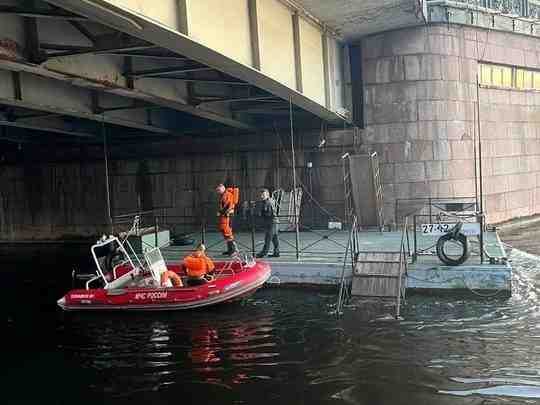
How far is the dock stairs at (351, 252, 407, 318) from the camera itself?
12173 millimetres

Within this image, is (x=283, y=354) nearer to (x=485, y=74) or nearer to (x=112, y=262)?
(x=112, y=262)

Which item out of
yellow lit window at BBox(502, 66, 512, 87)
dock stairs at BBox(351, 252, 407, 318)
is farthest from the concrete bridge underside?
yellow lit window at BBox(502, 66, 512, 87)

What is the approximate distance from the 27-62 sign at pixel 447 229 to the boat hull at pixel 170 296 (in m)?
3.96

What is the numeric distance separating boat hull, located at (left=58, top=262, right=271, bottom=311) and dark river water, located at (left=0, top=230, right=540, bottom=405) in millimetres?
245

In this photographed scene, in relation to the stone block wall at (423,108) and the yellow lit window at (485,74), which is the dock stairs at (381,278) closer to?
the stone block wall at (423,108)

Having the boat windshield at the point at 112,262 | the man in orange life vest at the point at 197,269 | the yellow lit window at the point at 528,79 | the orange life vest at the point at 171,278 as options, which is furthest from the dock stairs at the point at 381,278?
the yellow lit window at the point at 528,79

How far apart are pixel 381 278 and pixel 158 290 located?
194 inches

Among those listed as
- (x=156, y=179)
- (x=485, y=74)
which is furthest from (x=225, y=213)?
(x=485, y=74)

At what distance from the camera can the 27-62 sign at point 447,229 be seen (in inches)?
487

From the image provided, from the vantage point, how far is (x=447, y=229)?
12.7 metres

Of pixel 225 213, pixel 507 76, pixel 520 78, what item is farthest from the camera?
pixel 520 78

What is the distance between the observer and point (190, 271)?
41.0 ft

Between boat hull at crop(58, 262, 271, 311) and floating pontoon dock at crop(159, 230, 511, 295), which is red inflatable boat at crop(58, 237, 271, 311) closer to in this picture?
boat hull at crop(58, 262, 271, 311)

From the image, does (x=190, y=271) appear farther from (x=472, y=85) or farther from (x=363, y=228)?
(x=472, y=85)
